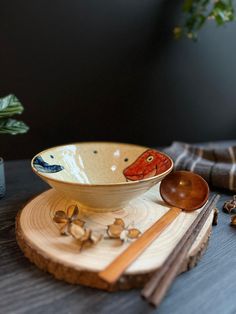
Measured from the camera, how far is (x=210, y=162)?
97 centimetres

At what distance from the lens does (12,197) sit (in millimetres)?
743

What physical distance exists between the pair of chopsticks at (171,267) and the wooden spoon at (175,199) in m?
0.04

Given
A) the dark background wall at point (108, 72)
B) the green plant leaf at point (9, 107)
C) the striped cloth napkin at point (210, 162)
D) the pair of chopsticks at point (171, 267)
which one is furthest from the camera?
the dark background wall at point (108, 72)

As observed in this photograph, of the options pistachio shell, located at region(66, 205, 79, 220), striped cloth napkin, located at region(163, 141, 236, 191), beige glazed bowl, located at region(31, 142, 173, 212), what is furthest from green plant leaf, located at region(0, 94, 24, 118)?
striped cloth napkin, located at region(163, 141, 236, 191)

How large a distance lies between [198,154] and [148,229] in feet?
1.86

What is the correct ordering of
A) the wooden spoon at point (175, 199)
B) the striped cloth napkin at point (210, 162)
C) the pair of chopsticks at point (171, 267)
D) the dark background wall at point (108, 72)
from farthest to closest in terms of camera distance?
the dark background wall at point (108, 72)
the striped cloth napkin at point (210, 162)
the wooden spoon at point (175, 199)
the pair of chopsticks at point (171, 267)

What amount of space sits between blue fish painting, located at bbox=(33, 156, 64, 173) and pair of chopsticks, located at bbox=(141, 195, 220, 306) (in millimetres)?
296

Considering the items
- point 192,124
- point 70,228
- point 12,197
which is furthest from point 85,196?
point 192,124

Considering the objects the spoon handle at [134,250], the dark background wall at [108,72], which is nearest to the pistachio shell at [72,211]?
the spoon handle at [134,250]

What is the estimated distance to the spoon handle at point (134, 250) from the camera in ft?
1.34

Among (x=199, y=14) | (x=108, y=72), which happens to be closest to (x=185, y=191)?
(x=108, y=72)

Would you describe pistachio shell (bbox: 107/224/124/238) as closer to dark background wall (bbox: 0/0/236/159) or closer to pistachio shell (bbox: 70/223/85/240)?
pistachio shell (bbox: 70/223/85/240)

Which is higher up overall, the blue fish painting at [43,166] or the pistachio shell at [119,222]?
the blue fish painting at [43,166]

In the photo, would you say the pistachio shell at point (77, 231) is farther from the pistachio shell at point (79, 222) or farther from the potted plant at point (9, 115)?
the potted plant at point (9, 115)
